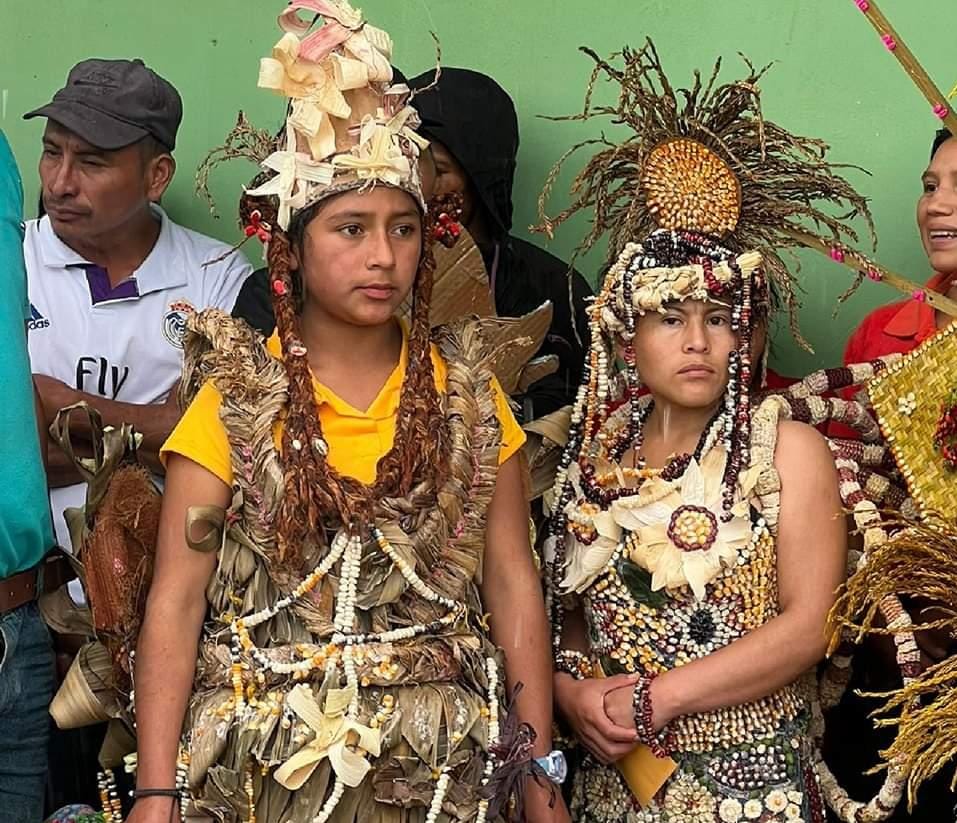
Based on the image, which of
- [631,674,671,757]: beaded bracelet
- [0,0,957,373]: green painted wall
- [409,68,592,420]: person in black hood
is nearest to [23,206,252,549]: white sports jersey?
[0,0,957,373]: green painted wall

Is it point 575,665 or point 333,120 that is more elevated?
point 333,120

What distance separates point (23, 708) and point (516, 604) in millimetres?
977

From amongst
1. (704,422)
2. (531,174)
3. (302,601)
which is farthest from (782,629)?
(531,174)

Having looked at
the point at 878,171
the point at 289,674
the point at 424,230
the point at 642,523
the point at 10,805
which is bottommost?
the point at 10,805

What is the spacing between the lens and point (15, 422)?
3189mm

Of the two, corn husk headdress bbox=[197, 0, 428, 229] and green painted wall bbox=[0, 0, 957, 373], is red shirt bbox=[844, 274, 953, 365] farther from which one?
corn husk headdress bbox=[197, 0, 428, 229]

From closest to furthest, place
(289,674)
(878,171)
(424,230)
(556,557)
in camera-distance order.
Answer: (289,674)
(424,230)
(556,557)
(878,171)

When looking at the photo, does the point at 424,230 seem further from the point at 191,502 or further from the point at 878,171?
the point at 878,171

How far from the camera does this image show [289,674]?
3.14 m

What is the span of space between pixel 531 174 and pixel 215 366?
178 centimetres

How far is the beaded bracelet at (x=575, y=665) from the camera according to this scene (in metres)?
3.56

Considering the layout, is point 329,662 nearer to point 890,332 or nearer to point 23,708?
point 23,708

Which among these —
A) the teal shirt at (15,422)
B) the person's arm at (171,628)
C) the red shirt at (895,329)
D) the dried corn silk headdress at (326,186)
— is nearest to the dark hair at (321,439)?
the dried corn silk headdress at (326,186)

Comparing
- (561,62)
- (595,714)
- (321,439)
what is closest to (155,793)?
(321,439)
